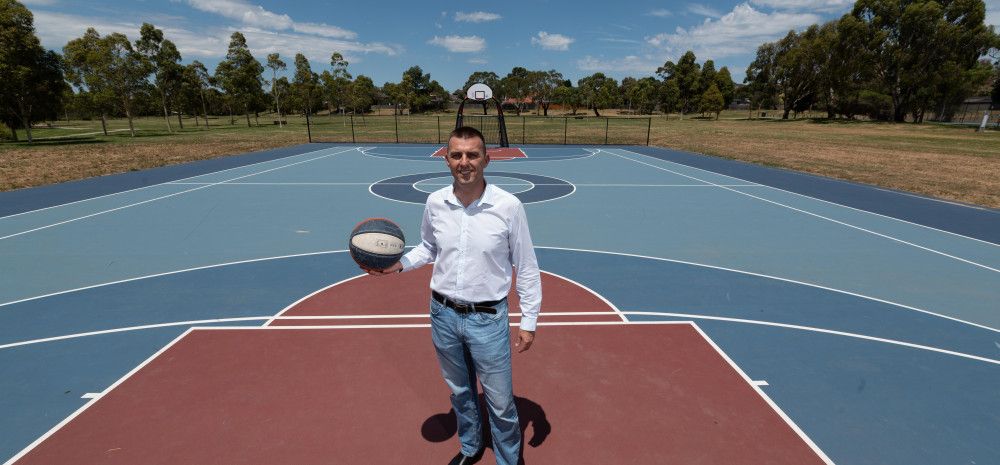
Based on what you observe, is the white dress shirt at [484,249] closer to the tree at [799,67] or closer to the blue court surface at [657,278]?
the blue court surface at [657,278]

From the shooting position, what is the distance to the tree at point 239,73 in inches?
2291

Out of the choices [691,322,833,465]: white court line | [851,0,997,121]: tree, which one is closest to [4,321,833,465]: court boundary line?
[691,322,833,465]: white court line

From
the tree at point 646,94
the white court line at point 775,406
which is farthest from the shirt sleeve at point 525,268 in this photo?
the tree at point 646,94

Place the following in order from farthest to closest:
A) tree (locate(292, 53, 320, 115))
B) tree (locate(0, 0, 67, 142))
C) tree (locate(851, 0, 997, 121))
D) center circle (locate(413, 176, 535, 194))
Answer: tree (locate(292, 53, 320, 115)) < tree (locate(851, 0, 997, 121)) < tree (locate(0, 0, 67, 142)) < center circle (locate(413, 176, 535, 194))

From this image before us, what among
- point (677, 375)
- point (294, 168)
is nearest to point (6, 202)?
point (294, 168)

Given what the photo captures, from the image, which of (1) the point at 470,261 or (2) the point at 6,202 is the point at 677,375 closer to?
(1) the point at 470,261

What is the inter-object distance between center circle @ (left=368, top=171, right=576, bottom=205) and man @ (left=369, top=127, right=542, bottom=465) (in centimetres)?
1168

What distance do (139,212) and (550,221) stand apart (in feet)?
39.7

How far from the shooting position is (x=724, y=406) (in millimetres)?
4688

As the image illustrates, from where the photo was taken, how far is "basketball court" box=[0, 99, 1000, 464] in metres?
4.24

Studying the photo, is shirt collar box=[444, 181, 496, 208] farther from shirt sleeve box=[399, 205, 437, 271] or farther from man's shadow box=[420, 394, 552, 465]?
man's shadow box=[420, 394, 552, 465]

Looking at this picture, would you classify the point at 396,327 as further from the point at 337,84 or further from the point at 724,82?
the point at 724,82

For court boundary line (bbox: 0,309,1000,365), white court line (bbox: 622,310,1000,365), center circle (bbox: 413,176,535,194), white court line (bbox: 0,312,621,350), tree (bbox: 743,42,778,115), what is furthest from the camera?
tree (bbox: 743,42,778,115)

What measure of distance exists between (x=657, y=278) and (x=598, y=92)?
329ft
